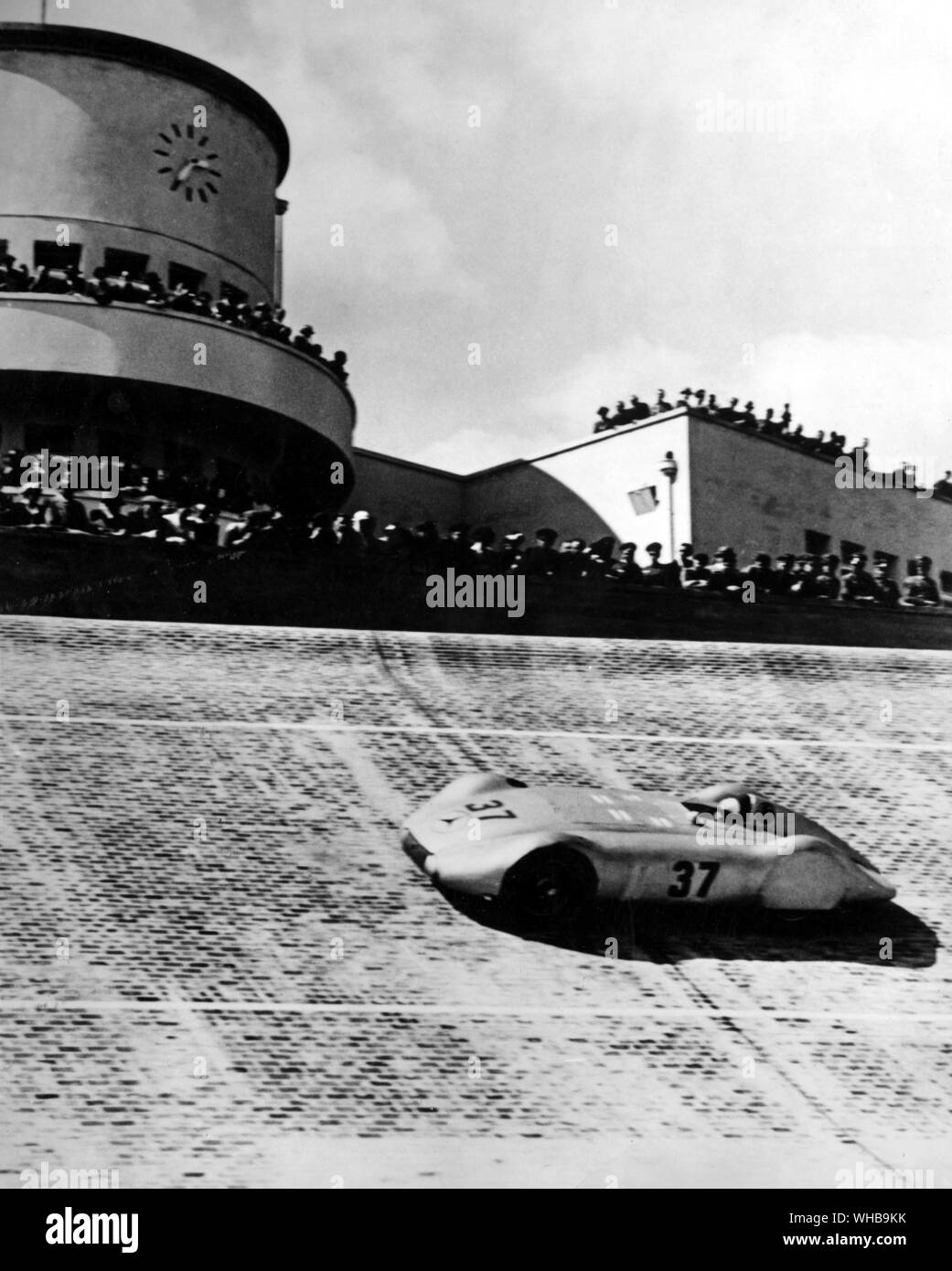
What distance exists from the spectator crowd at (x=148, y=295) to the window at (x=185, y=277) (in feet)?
6.33

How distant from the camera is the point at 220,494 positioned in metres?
22.7

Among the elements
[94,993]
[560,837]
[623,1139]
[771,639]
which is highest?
[771,639]

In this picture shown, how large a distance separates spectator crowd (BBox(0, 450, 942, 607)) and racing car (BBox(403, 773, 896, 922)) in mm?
7848

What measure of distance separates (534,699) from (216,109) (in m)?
17.8

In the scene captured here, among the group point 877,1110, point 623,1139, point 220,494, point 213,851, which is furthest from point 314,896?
point 220,494

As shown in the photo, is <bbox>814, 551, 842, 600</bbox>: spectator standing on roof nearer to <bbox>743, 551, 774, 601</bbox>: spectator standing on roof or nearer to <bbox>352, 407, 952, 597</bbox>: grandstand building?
<bbox>743, 551, 774, 601</bbox>: spectator standing on roof

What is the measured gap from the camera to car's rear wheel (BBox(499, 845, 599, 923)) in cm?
1249

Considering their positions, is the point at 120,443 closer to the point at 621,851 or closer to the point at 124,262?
the point at 124,262

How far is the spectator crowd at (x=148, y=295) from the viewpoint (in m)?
26.4

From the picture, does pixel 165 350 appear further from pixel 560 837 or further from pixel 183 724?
pixel 560 837

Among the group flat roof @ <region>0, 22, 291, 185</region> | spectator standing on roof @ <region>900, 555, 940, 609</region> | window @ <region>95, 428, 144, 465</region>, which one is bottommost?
spectator standing on roof @ <region>900, 555, 940, 609</region>

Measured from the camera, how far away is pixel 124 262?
30547mm

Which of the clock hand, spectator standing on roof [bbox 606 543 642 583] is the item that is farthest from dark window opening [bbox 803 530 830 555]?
the clock hand

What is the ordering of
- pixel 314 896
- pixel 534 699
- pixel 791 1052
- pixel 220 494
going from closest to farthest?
pixel 791 1052 → pixel 314 896 → pixel 534 699 → pixel 220 494
